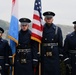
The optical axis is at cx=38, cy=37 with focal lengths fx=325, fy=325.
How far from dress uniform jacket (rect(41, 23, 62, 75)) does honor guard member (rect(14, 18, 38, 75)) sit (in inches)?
14.1

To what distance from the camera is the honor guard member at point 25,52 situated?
1074cm

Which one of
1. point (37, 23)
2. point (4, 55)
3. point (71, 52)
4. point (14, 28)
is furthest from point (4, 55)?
point (71, 52)

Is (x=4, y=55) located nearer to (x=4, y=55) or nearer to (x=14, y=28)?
(x=4, y=55)

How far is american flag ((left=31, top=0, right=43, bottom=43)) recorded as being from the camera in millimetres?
10914

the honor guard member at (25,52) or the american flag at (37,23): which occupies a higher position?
the american flag at (37,23)

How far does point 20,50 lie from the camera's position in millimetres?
10805

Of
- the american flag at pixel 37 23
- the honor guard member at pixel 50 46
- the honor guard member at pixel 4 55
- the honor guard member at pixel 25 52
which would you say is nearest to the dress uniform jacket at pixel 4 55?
the honor guard member at pixel 4 55

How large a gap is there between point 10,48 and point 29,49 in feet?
2.37

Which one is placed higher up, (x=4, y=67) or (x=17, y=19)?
(x=17, y=19)

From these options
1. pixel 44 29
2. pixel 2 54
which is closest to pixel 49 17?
pixel 44 29

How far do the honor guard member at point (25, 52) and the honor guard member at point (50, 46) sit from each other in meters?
0.37

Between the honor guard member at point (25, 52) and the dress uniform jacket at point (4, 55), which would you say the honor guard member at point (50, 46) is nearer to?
the honor guard member at point (25, 52)

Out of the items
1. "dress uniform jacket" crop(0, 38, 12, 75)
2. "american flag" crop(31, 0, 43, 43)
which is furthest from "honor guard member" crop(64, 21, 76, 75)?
"dress uniform jacket" crop(0, 38, 12, 75)

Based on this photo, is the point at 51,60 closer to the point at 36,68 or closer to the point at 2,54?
the point at 36,68
